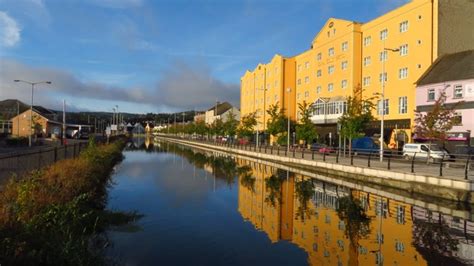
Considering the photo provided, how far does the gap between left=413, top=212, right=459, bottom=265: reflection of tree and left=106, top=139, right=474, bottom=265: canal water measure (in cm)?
3

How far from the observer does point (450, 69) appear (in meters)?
41.5

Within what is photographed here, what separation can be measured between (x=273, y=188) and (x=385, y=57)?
111 ft

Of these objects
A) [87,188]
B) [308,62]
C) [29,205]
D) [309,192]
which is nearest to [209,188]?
[309,192]

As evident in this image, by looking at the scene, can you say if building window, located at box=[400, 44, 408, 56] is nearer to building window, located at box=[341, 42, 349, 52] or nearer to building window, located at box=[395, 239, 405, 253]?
building window, located at box=[341, 42, 349, 52]

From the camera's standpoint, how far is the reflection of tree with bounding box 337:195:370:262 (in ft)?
42.6

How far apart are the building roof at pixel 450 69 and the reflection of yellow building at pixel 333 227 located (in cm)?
2357

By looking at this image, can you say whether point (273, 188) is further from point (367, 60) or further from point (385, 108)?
point (367, 60)

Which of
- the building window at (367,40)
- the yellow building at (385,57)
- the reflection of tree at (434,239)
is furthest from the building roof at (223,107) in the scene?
the reflection of tree at (434,239)

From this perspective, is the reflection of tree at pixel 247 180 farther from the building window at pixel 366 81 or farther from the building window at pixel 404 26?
the building window at pixel 366 81

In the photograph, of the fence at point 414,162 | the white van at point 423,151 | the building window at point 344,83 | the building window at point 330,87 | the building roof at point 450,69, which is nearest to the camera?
the fence at point 414,162

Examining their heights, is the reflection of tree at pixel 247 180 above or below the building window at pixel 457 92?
below

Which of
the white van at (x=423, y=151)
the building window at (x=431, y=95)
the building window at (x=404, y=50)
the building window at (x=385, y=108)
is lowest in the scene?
the white van at (x=423, y=151)

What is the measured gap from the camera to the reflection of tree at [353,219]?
1299 centimetres

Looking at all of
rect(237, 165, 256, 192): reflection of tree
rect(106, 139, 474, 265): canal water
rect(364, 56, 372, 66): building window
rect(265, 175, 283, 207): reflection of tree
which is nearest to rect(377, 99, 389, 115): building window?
rect(364, 56, 372, 66): building window
